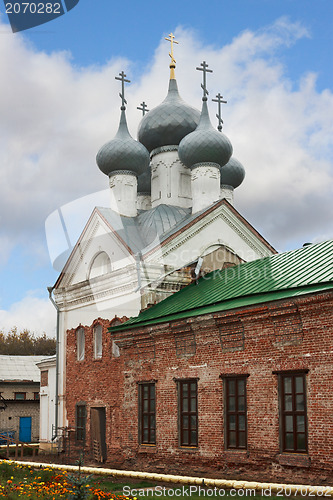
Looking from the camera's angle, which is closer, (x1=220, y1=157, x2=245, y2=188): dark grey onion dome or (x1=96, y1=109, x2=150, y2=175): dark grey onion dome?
(x1=96, y1=109, x2=150, y2=175): dark grey onion dome

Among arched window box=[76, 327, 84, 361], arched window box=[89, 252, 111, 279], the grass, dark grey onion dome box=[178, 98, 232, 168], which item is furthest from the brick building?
dark grey onion dome box=[178, 98, 232, 168]

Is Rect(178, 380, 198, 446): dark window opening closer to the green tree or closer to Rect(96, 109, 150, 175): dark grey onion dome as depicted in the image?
Rect(96, 109, 150, 175): dark grey onion dome

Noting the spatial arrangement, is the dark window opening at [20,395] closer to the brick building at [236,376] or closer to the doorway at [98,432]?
the doorway at [98,432]

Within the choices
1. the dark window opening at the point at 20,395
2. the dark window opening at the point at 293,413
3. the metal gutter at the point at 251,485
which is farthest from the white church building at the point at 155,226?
the dark window opening at the point at 20,395

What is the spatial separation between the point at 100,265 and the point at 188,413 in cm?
808

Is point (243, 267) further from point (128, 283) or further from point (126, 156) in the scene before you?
point (126, 156)

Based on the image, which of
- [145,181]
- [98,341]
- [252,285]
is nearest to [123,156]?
[145,181]

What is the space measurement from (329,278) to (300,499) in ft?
13.2

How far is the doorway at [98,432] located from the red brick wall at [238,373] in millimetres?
951

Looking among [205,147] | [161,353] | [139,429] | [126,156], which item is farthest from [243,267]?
[126,156]

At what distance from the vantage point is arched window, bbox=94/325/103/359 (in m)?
20.4

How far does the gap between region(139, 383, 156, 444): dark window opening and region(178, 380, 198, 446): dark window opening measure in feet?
3.81

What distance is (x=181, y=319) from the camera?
14758mm

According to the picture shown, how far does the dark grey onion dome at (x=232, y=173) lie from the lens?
25812 mm
